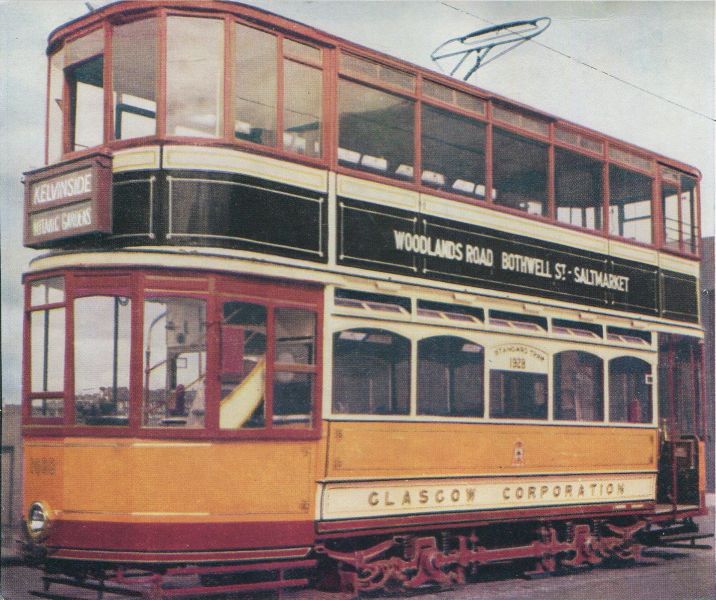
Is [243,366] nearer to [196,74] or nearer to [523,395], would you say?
[196,74]

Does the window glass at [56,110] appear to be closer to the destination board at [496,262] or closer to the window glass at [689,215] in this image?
the destination board at [496,262]

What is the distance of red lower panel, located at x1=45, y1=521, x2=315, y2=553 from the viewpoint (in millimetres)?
8195

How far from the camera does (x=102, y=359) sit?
8602 mm

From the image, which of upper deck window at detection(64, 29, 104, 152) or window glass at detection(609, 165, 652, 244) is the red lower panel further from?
window glass at detection(609, 165, 652, 244)

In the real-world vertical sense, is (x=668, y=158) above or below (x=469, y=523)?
above

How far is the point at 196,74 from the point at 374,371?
3.16m

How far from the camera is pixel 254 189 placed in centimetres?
880

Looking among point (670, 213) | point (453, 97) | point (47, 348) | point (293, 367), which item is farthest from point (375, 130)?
point (670, 213)

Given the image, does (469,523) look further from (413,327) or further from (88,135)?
(88,135)

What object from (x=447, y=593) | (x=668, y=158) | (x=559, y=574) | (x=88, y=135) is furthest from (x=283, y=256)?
(x=668, y=158)

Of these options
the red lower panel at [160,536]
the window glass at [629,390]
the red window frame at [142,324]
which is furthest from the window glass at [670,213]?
the red lower panel at [160,536]

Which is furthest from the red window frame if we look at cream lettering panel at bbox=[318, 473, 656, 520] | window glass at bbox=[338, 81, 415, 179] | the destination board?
window glass at bbox=[338, 81, 415, 179]

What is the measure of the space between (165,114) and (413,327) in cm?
306

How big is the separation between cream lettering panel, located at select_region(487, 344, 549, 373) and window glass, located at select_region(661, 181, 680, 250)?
322 cm
